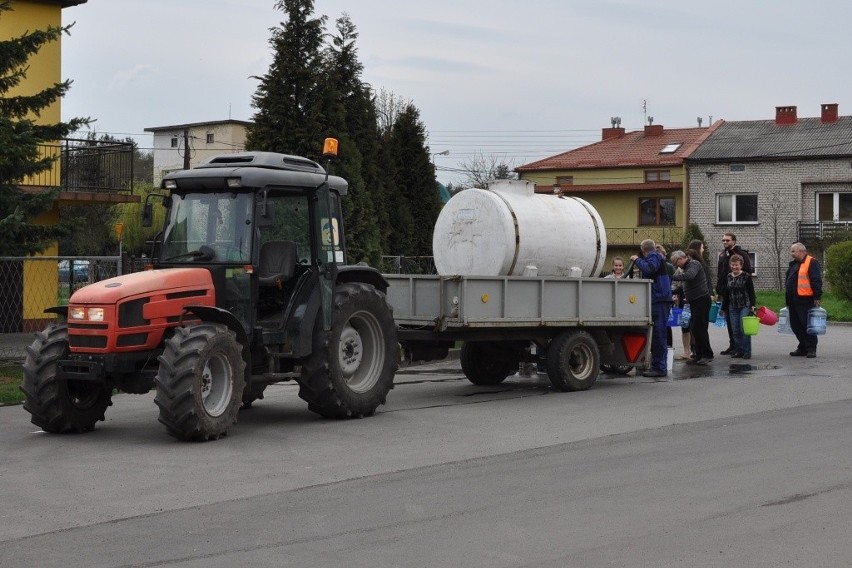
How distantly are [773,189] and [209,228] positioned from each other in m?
43.7

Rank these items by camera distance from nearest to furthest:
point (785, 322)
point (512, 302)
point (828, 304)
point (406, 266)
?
point (512, 302) < point (785, 322) < point (406, 266) < point (828, 304)

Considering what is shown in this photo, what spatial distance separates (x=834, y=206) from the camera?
2014 inches

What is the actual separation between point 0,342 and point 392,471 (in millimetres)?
11962

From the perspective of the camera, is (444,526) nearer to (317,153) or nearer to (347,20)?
(317,153)

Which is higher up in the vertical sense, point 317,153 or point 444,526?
point 317,153

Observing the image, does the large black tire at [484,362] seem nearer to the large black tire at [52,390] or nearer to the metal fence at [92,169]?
the large black tire at [52,390]

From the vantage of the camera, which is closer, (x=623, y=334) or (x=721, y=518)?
(x=721, y=518)

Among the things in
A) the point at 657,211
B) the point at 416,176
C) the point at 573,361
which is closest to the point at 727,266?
the point at 573,361

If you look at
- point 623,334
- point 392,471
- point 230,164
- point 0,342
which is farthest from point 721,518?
point 0,342

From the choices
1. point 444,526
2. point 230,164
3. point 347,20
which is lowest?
point 444,526

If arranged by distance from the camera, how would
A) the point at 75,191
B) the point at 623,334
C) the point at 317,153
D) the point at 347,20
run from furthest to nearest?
1. the point at 347,20
2. the point at 75,191
3. the point at 317,153
4. the point at 623,334

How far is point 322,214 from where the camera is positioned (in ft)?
41.5

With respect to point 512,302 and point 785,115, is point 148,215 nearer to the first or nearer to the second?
point 512,302

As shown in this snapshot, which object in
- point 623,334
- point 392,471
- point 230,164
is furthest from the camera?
point 623,334
